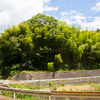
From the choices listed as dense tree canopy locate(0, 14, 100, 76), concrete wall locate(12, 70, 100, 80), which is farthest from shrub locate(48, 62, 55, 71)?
concrete wall locate(12, 70, 100, 80)

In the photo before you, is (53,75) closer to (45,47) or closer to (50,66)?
(50,66)

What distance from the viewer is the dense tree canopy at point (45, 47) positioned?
20672mm

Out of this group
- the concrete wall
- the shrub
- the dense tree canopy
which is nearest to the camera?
the concrete wall

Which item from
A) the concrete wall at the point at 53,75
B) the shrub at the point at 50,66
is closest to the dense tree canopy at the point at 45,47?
the shrub at the point at 50,66

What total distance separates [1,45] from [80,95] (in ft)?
63.7

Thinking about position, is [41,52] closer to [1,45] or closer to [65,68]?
[65,68]

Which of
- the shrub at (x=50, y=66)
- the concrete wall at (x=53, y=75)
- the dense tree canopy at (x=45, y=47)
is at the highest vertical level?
the dense tree canopy at (x=45, y=47)

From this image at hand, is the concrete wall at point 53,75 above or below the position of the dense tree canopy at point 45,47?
below

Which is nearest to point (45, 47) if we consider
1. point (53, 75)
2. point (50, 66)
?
point (50, 66)

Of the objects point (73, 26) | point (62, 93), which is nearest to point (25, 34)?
point (73, 26)

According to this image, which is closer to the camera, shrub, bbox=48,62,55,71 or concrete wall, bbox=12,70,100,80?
concrete wall, bbox=12,70,100,80

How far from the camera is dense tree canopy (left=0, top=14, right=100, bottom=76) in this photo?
20.7 metres

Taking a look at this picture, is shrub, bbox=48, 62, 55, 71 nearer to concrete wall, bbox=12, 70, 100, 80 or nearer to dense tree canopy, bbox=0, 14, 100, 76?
dense tree canopy, bbox=0, 14, 100, 76

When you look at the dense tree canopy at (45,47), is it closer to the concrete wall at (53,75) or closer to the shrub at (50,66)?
the shrub at (50,66)
